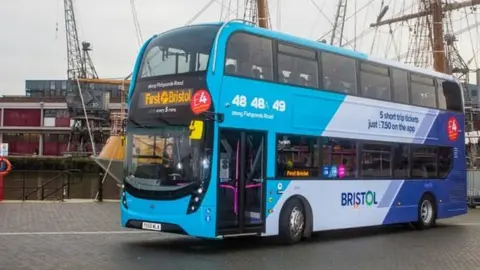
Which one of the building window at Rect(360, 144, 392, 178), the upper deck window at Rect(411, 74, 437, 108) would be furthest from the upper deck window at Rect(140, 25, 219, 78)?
the upper deck window at Rect(411, 74, 437, 108)

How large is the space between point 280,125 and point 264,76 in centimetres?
107

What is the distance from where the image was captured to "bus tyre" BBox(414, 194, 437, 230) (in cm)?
1702

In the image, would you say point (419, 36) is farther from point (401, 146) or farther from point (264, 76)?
point (264, 76)

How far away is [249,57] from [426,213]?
814 cm

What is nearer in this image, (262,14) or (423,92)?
(423,92)

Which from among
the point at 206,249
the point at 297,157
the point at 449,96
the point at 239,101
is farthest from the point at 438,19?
the point at 206,249

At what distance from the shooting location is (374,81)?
1533 cm

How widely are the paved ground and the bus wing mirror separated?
215cm

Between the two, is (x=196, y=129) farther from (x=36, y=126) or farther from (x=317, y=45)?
(x=36, y=126)

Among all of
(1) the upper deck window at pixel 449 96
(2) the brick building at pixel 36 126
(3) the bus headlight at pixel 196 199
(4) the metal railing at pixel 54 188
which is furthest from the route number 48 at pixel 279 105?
(2) the brick building at pixel 36 126

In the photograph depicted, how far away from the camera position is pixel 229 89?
1166cm

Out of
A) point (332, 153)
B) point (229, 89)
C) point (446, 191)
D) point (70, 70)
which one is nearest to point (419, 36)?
point (446, 191)

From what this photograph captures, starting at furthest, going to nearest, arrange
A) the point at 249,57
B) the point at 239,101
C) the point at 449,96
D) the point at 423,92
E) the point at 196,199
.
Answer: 1. the point at 449,96
2. the point at 423,92
3. the point at 249,57
4. the point at 239,101
5. the point at 196,199

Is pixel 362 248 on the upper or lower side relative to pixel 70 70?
lower
